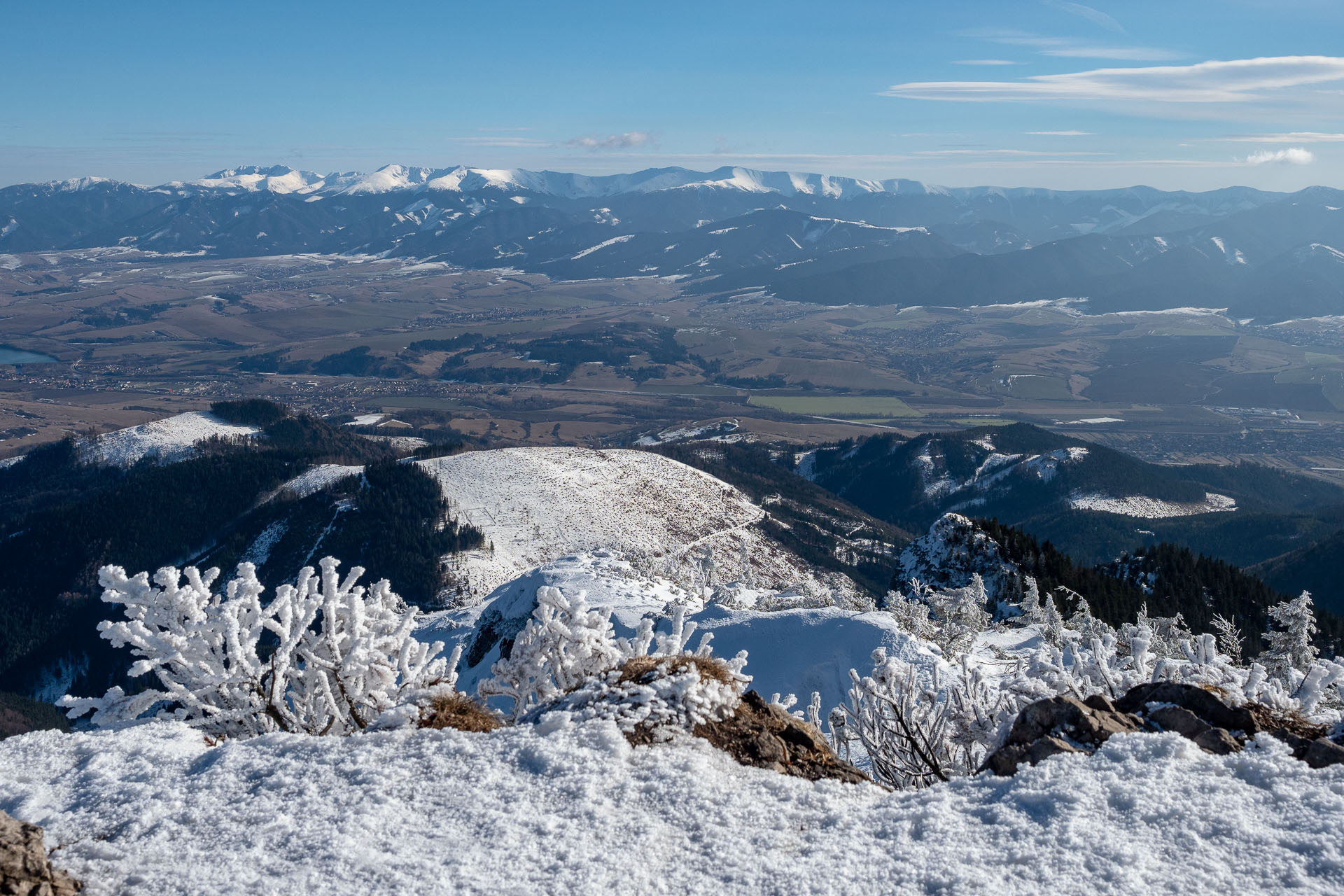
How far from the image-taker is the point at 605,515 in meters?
123

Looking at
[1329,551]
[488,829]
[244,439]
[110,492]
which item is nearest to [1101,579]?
[1329,551]

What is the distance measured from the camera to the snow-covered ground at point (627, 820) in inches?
448

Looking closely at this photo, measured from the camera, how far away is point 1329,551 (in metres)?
104

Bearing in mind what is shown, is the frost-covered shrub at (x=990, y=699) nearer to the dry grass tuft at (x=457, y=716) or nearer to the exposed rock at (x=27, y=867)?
the dry grass tuft at (x=457, y=716)

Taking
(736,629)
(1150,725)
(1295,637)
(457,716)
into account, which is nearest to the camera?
(1150,725)

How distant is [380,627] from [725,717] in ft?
29.0

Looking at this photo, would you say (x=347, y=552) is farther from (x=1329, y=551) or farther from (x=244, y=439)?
(x=1329, y=551)

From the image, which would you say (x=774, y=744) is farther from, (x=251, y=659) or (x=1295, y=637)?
(x=1295, y=637)

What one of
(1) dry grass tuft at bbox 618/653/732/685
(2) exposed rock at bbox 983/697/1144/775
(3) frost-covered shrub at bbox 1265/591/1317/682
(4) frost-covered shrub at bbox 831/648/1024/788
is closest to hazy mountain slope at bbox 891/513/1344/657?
(3) frost-covered shrub at bbox 1265/591/1317/682

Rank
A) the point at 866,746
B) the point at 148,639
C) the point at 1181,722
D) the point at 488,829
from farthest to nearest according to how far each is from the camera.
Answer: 1. the point at 866,746
2. the point at 148,639
3. the point at 1181,722
4. the point at 488,829

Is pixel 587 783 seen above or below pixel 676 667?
below

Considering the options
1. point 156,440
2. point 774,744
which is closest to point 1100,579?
point 774,744

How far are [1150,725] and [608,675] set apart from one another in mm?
9745

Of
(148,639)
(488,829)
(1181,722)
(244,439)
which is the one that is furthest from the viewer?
(244,439)
